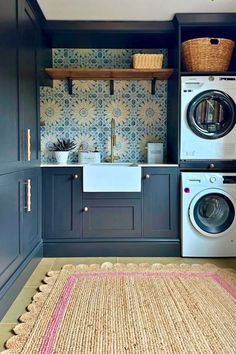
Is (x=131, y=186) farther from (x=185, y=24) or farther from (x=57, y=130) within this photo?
(x=185, y=24)

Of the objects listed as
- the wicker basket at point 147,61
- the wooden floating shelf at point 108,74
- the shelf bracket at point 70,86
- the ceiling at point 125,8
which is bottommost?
the shelf bracket at point 70,86

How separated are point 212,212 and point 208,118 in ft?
2.94

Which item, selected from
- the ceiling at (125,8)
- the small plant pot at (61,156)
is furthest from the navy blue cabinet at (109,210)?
the ceiling at (125,8)

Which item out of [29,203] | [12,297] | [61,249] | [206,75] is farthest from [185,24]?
[12,297]

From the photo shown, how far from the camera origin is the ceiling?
265cm

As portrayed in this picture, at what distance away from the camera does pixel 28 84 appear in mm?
2539

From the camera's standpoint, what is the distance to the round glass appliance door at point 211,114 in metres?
2.94

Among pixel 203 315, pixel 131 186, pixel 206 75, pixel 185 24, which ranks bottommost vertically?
pixel 203 315

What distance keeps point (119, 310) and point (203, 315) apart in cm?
51

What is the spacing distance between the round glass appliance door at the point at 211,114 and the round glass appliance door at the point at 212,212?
0.56 m

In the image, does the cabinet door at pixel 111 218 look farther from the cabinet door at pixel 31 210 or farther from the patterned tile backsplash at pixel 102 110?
the patterned tile backsplash at pixel 102 110

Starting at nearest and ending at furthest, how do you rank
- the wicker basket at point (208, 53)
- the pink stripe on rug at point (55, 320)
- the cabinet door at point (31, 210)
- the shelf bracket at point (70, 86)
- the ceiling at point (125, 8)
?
the pink stripe on rug at point (55, 320), the cabinet door at point (31, 210), the ceiling at point (125, 8), the wicker basket at point (208, 53), the shelf bracket at point (70, 86)

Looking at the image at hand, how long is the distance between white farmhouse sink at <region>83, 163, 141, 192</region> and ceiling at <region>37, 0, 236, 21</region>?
4.50 feet

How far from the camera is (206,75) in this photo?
2.94 m
